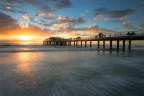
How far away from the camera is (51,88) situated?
21.9ft

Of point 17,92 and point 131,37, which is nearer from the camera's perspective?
point 17,92

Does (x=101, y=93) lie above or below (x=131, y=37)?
below

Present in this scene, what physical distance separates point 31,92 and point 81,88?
2.31m

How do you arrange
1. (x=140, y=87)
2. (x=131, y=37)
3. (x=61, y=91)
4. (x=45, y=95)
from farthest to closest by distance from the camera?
(x=131, y=37)
(x=140, y=87)
(x=61, y=91)
(x=45, y=95)

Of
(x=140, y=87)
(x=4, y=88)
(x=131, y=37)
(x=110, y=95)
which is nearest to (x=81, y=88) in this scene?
(x=110, y=95)

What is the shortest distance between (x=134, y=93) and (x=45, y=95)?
383 centimetres

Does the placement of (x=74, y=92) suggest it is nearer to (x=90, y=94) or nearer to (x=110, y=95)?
(x=90, y=94)

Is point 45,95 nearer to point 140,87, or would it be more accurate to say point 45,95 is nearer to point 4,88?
point 4,88

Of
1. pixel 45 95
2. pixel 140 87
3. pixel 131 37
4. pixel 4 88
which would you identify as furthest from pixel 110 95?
pixel 131 37

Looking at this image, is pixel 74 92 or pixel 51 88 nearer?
pixel 74 92

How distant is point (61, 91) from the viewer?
20.6 feet

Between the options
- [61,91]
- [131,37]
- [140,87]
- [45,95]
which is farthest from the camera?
[131,37]

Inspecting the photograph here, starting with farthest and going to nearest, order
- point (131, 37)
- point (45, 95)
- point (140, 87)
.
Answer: point (131, 37) < point (140, 87) < point (45, 95)

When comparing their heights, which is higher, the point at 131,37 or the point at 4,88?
the point at 131,37
